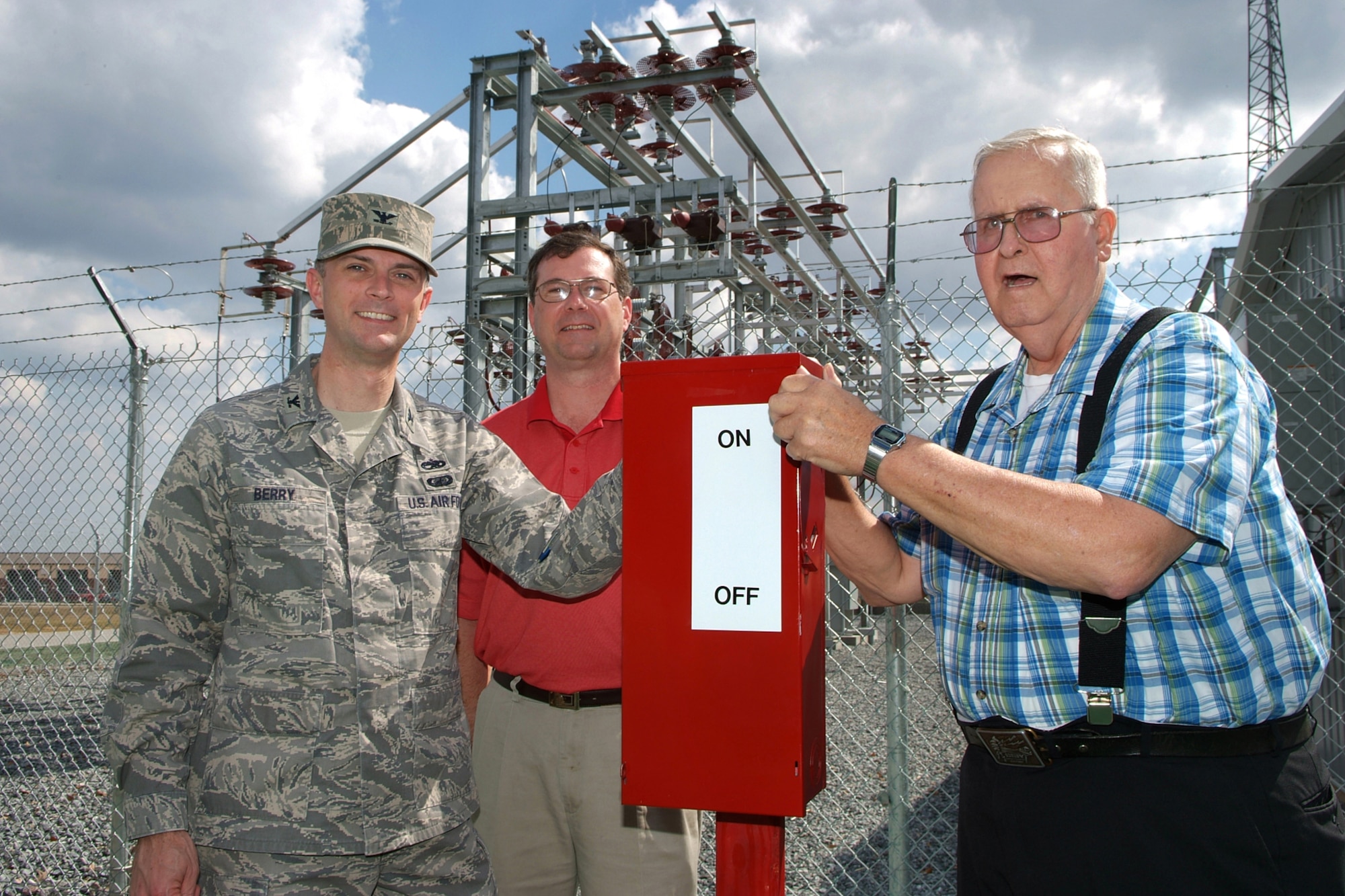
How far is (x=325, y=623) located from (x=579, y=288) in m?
1.25

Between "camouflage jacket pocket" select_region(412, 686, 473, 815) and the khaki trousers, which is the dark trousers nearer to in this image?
the khaki trousers

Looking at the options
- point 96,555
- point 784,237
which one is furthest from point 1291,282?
point 96,555

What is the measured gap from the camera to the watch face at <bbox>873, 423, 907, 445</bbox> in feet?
4.79

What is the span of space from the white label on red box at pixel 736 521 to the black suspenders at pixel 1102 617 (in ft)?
1.81

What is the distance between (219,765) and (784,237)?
35.8 ft

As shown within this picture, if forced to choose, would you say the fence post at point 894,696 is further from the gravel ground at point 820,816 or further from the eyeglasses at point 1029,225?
the eyeglasses at point 1029,225

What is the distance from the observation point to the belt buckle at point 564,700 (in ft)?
7.97

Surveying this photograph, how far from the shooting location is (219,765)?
1.91m

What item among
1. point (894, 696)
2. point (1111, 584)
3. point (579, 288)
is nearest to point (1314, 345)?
point (894, 696)

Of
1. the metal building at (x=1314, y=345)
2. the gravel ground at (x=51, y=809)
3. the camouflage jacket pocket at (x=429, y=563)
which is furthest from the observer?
the metal building at (x=1314, y=345)

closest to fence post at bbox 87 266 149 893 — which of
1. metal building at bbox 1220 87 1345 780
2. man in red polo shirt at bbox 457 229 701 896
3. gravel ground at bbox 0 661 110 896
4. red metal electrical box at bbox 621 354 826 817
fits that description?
gravel ground at bbox 0 661 110 896

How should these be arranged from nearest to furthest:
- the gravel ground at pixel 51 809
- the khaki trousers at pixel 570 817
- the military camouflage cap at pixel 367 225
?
the military camouflage cap at pixel 367 225 → the khaki trousers at pixel 570 817 → the gravel ground at pixel 51 809

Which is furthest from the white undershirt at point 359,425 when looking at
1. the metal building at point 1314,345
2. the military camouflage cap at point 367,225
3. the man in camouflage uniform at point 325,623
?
the metal building at point 1314,345

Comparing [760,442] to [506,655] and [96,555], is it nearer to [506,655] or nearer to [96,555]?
[506,655]
